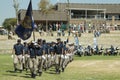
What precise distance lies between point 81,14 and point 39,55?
67.8 meters

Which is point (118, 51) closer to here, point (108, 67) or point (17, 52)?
point (108, 67)

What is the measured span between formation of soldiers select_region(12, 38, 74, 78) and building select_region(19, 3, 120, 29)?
56.6 meters

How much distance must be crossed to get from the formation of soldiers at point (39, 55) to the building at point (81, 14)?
186 ft

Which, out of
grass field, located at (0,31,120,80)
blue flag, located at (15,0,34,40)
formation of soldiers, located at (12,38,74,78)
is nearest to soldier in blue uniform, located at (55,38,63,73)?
formation of soldiers, located at (12,38,74,78)

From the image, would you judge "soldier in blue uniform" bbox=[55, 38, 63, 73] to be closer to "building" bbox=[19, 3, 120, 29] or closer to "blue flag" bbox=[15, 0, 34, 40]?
"blue flag" bbox=[15, 0, 34, 40]

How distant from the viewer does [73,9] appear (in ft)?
307

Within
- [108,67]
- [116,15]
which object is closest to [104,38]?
[108,67]

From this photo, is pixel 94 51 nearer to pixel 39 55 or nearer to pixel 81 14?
pixel 39 55

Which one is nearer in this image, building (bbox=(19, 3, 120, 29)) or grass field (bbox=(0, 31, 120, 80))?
grass field (bbox=(0, 31, 120, 80))

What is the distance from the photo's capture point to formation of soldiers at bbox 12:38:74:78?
26.0 m

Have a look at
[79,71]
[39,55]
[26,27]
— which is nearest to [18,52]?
[26,27]

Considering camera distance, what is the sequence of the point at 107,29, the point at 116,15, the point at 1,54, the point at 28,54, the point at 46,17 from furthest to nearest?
the point at 116,15, the point at 46,17, the point at 107,29, the point at 1,54, the point at 28,54

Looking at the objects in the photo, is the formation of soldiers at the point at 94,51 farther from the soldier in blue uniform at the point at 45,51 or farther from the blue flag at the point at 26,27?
the blue flag at the point at 26,27

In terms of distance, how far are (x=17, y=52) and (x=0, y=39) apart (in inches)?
1151
